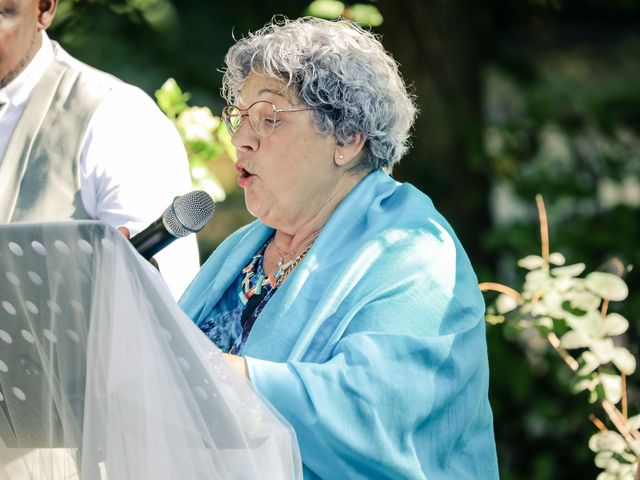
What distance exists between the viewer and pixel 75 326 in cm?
206

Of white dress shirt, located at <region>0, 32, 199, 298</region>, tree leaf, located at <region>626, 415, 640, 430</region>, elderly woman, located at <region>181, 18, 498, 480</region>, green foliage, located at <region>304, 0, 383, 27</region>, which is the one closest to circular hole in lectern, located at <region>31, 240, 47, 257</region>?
elderly woman, located at <region>181, 18, 498, 480</region>

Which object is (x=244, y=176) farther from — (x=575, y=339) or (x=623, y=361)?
(x=623, y=361)

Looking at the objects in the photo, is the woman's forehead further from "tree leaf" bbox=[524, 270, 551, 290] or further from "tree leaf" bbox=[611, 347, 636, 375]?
"tree leaf" bbox=[611, 347, 636, 375]

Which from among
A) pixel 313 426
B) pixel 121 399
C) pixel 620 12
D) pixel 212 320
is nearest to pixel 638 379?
pixel 620 12

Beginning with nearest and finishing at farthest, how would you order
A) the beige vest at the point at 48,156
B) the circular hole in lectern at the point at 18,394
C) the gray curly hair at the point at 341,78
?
the circular hole in lectern at the point at 18,394
the gray curly hair at the point at 341,78
the beige vest at the point at 48,156

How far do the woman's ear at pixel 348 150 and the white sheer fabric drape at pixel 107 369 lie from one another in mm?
823

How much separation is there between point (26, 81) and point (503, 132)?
10.5 ft

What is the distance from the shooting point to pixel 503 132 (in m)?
6.02

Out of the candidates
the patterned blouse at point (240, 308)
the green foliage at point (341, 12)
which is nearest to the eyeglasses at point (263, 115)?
the patterned blouse at point (240, 308)

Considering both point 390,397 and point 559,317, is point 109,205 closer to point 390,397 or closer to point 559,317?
point 390,397

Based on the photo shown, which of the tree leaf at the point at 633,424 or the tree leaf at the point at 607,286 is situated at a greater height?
the tree leaf at the point at 607,286

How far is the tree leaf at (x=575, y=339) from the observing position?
3518 millimetres

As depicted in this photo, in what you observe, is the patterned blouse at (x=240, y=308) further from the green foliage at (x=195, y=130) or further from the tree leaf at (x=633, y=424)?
the tree leaf at (x=633, y=424)

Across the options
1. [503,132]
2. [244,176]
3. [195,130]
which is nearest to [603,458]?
[244,176]
